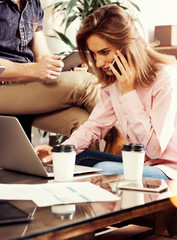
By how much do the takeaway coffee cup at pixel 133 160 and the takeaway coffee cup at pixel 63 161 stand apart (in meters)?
0.14

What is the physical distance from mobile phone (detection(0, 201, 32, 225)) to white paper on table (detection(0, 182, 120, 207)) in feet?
0.21

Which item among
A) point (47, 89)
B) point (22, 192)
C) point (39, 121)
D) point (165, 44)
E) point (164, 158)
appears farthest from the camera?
point (165, 44)

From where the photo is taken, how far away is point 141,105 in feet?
5.17

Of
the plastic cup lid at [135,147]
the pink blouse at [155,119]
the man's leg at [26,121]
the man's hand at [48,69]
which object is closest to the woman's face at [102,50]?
the pink blouse at [155,119]

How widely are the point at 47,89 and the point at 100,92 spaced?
0.87 feet

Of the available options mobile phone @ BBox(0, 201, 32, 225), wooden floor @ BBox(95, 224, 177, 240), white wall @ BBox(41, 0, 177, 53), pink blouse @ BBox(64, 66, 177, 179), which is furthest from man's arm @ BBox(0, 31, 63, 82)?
white wall @ BBox(41, 0, 177, 53)

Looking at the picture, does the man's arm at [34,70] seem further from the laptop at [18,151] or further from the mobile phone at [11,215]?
the mobile phone at [11,215]

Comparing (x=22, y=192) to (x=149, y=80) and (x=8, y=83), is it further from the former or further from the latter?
(x=8, y=83)

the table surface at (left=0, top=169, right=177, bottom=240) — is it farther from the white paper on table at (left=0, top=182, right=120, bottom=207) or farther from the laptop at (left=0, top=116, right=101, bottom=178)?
the laptop at (left=0, top=116, right=101, bottom=178)

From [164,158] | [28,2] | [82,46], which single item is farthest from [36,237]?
[28,2]

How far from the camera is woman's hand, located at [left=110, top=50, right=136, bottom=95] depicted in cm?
161

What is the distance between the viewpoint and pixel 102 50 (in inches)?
66.4

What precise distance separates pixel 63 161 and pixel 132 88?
25.6 inches

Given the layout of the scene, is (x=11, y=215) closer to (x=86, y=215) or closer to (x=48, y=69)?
(x=86, y=215)
